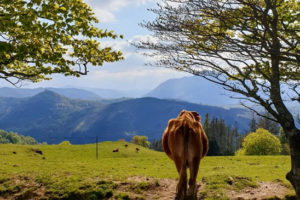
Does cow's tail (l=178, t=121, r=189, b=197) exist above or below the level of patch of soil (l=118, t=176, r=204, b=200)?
above

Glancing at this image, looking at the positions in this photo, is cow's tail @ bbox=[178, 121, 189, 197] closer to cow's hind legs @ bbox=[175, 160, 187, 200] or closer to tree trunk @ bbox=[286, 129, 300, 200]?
cow's hind legs @ bbox=[175, 160, 187, 200]

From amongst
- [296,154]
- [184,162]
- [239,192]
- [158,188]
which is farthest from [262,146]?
[184,162]

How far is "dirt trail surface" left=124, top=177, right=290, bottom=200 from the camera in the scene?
1259 centimetres

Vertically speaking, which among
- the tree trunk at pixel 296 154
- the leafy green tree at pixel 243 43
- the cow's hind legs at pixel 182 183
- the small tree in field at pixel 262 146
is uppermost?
the leafy green tree at pixel 243 43

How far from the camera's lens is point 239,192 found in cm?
1338

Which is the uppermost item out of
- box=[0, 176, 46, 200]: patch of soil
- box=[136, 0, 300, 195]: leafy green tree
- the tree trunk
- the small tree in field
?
box=[136, 0, 300, 195]: leafy green tree

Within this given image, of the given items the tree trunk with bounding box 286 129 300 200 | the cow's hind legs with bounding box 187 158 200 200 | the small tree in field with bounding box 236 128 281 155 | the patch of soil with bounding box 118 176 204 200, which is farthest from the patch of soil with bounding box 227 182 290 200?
the small tree in field with bounding box 236 128 281 155

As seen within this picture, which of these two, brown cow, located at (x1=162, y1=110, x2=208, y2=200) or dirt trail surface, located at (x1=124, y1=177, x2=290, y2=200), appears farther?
dirt trail surface, located at (x1=124, y1=177, x2=290, y2=200)

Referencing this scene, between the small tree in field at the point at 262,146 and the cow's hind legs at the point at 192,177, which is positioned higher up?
the cow's hind legs at the point at 192,177

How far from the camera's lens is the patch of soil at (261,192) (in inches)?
489

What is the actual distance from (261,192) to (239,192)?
1.11m

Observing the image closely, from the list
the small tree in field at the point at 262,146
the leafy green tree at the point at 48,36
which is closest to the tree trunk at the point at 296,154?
the leafy green tree at the point at 48,36

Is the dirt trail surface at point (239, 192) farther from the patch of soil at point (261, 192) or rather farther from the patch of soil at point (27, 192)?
the patch of soil at point (27, 192)

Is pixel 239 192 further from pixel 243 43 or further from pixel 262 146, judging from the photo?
pixel 262 146
